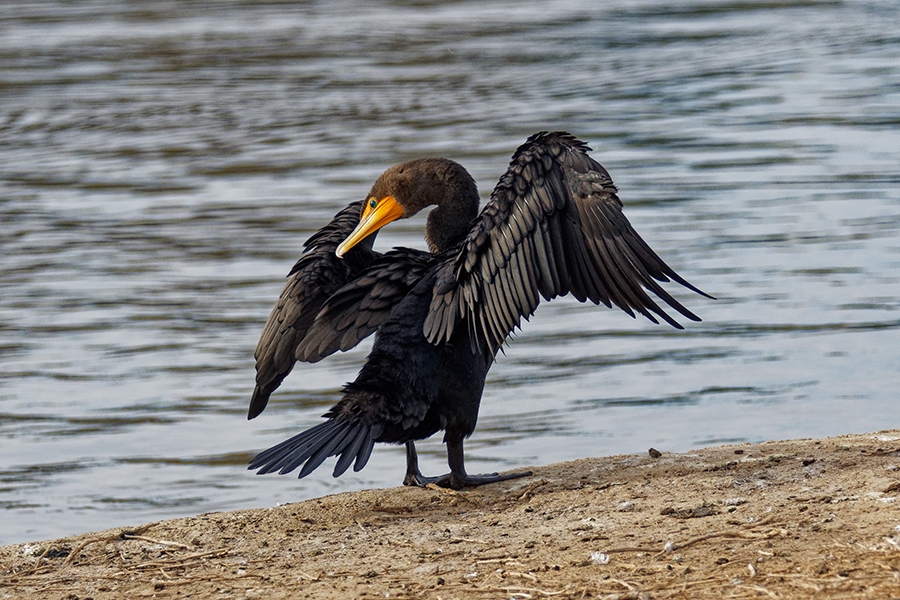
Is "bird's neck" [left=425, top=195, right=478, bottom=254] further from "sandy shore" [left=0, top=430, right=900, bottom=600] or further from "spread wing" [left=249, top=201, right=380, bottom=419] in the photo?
"sandy shore" [left=0, top=430, right=900, bottom=600]

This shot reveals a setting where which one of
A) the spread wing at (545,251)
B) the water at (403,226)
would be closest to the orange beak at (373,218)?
the spread wing at (545,251)

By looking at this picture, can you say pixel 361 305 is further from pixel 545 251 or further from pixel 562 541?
pixel 562 541

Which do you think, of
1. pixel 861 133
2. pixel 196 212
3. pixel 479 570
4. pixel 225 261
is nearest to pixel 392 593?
pixel 479 570

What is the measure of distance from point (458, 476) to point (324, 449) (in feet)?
2.27

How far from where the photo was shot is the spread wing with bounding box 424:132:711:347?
175 inches

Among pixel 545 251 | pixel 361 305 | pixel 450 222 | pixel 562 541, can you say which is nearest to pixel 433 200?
pixel 450 222

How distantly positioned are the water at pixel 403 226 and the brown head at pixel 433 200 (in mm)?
1331

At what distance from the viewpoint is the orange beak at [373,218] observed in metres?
4.95

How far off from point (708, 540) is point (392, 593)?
0.88 m

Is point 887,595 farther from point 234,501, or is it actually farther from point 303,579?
point 234,501

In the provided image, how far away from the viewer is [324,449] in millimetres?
4258

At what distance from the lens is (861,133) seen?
42.0 feet

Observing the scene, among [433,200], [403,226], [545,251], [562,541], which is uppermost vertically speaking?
[433,200]

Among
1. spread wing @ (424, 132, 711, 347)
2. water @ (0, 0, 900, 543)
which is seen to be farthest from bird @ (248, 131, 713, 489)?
water @ (0, 0, 900, 543)
